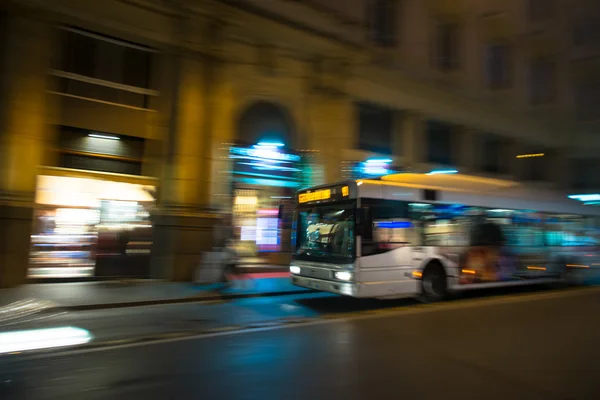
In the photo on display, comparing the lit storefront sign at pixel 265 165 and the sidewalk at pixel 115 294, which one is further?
the lit storefront sign at pixel 265 165

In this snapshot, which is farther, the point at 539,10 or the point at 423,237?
the point at 539,10

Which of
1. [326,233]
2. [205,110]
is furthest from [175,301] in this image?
[205,110]

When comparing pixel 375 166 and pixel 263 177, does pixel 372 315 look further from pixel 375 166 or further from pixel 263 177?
pixel 375 166

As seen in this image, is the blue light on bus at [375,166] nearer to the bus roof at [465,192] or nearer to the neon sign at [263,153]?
the neon sign at [263,153]

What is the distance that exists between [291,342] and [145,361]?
6.74 feet

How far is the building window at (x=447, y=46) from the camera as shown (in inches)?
835

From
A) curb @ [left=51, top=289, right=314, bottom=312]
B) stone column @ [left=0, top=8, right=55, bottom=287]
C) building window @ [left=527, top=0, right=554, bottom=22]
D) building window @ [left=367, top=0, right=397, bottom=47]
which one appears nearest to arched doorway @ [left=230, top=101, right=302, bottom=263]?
curb @ [left=51, top=289, right=314, bottom=312]

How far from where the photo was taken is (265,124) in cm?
1566

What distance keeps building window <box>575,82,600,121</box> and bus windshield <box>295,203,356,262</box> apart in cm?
2384

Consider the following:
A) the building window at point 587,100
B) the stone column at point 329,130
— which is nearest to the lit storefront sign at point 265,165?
the stone column at point 329,130

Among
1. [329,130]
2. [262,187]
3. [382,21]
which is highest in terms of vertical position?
[382,21]

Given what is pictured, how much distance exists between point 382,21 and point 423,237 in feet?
40.2

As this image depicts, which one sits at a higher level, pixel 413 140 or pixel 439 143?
pixel 439 143

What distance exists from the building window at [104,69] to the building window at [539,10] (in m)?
21.2
